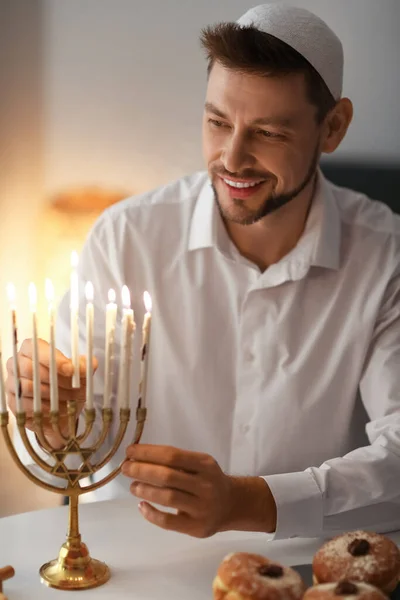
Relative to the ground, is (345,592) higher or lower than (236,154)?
lower

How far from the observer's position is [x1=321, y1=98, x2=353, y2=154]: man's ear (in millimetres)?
1670

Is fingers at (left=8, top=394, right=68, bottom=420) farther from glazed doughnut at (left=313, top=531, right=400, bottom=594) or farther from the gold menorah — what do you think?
glazed doughnut at (left=313, top=531, right=400, bottom=594)

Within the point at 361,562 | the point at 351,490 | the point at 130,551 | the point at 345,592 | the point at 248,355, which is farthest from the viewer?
the point at 248,355

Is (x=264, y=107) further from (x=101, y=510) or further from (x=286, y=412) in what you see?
(x=101, y=510)

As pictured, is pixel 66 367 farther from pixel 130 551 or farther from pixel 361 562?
pixel 361 562

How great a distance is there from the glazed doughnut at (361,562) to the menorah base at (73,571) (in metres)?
0.29

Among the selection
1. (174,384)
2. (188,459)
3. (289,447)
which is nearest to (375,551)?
(188,459)

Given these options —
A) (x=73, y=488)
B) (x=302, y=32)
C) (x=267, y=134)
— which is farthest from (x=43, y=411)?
(x=302, y=32)

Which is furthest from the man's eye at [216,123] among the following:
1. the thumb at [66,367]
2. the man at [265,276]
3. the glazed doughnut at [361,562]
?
the glazed doughnut at [361,562]

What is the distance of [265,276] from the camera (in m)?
1.67

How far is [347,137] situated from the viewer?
2029 millimetres

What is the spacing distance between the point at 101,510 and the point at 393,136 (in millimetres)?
1151

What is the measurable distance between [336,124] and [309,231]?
0.73 feet

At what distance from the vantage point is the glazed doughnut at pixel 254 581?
0.95 meters
